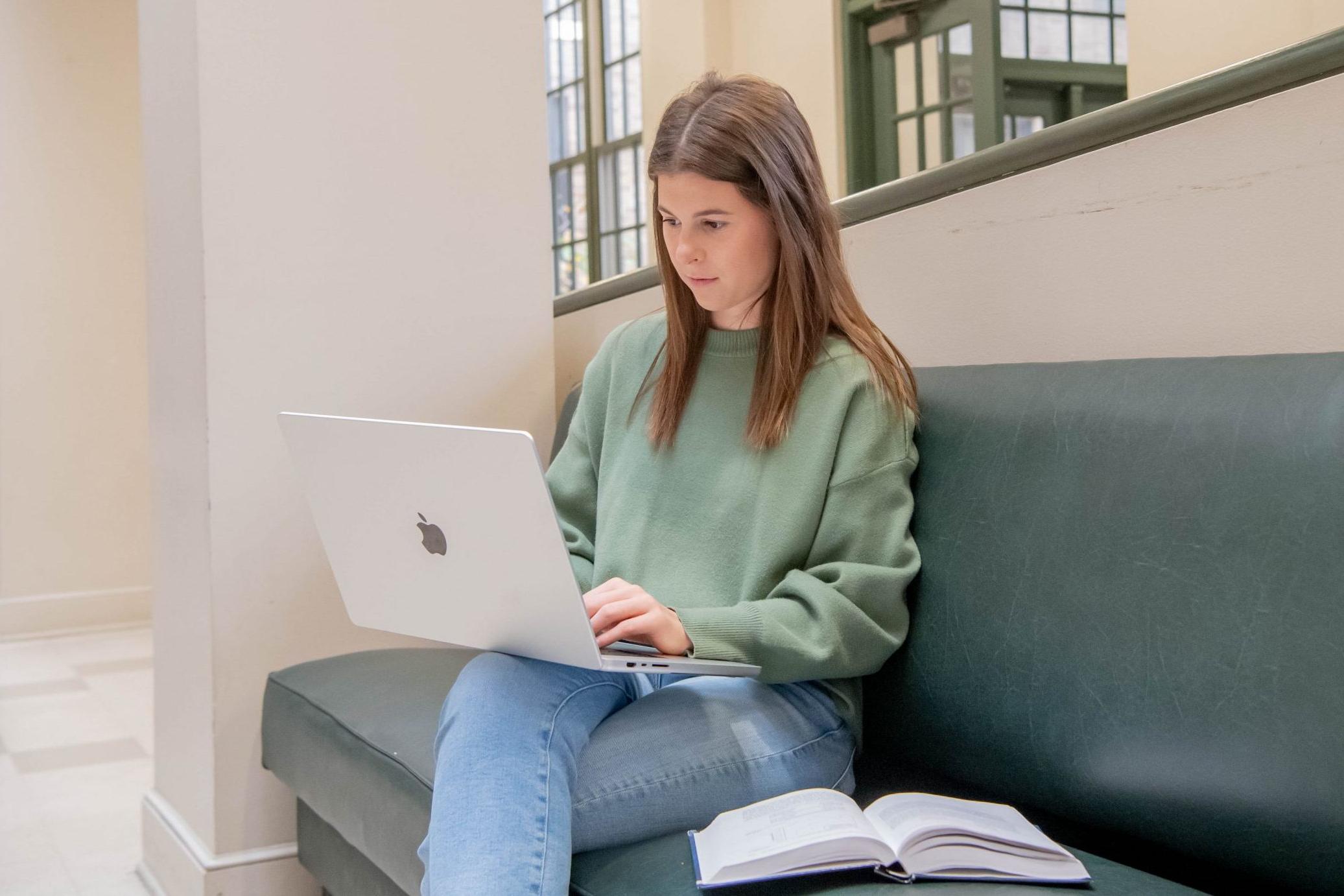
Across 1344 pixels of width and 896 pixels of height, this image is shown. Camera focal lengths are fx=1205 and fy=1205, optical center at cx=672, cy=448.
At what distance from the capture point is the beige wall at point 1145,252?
3.89 feet

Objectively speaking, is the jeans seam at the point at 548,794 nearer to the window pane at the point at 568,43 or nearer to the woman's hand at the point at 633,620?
the woman's hand at the point at 633,620

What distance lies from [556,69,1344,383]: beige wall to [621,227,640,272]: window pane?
558 cm

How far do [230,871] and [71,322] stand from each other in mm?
3463

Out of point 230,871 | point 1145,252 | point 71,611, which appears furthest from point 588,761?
point 71,611

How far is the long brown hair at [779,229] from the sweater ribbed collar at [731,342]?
2 cm

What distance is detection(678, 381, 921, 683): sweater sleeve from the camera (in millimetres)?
1192

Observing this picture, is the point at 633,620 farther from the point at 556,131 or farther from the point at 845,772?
the point at 556,131

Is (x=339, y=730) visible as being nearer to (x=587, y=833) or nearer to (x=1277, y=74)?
(x=587, y=833)

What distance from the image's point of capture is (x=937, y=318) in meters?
1.63

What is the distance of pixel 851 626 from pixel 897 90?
4.36 meters

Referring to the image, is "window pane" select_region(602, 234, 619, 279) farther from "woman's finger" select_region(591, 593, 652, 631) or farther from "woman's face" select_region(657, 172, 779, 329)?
"woman's finger" select_region(591, 593, 652, 631)

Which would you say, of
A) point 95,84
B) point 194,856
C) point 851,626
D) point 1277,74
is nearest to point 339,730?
point 194,856

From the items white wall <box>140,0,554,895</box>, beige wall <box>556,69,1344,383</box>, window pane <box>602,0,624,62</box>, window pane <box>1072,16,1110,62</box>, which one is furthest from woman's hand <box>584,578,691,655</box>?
window pane <box>602,0,624,62</box>

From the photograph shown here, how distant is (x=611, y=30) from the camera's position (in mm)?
7172
